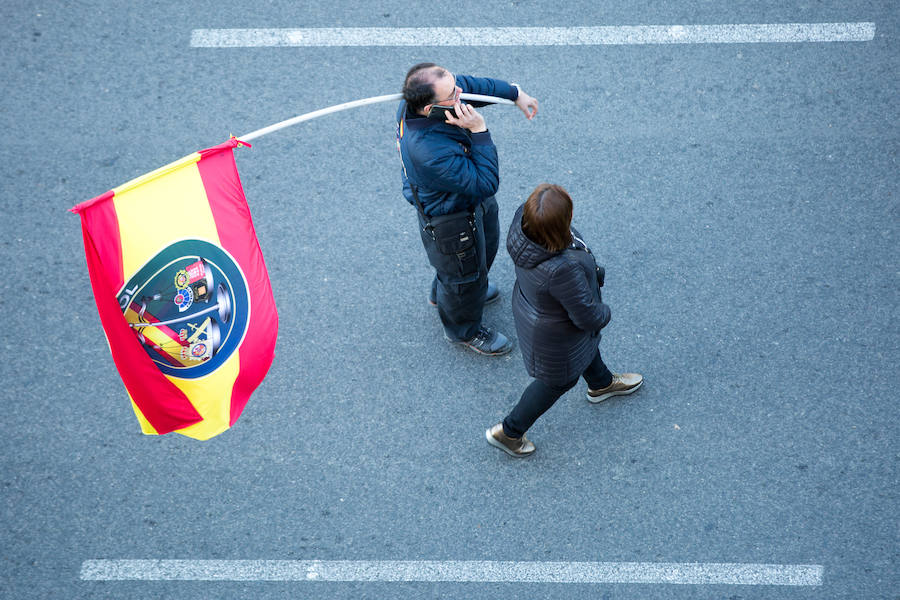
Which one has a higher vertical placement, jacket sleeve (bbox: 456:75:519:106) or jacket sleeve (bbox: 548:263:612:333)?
jacket sleeve (bbox: 456:75:519:106)

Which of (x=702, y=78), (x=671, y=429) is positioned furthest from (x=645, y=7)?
(x=671, y=429)

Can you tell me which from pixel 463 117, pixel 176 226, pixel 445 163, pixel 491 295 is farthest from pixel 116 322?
pixel 491 295

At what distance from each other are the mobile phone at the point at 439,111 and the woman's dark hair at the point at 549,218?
645 millimetres

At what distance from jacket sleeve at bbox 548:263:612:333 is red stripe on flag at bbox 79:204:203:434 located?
162 centimetres

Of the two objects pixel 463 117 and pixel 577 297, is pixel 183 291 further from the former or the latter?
pixel 577 297

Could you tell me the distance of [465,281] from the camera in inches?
160

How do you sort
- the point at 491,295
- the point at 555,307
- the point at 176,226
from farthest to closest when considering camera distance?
the point at 491,295
the point at 555,307
the point at 176,226

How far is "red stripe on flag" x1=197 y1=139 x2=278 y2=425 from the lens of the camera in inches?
127

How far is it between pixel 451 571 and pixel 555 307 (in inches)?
61.4

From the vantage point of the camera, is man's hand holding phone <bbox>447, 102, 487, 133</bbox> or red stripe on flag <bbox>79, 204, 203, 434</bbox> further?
man's hand holding phone <bbox>447, 102, 487, 133</bbox>

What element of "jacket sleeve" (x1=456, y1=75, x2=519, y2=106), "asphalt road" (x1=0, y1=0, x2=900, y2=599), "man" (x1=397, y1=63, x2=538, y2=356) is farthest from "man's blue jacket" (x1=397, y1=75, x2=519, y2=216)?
"asphalt road" (x1=0, y1=0, x2=900, y2=599)

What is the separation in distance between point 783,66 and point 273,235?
3.54 meters

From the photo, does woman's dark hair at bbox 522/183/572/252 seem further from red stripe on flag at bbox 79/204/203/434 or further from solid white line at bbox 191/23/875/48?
solid white line at bbox 191/23/875/48

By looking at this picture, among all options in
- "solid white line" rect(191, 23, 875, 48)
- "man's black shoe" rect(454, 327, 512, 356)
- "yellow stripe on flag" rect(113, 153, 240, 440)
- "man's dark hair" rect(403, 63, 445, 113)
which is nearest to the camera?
"yellow stripe on flag" rect(113, 153, 240, 440)
